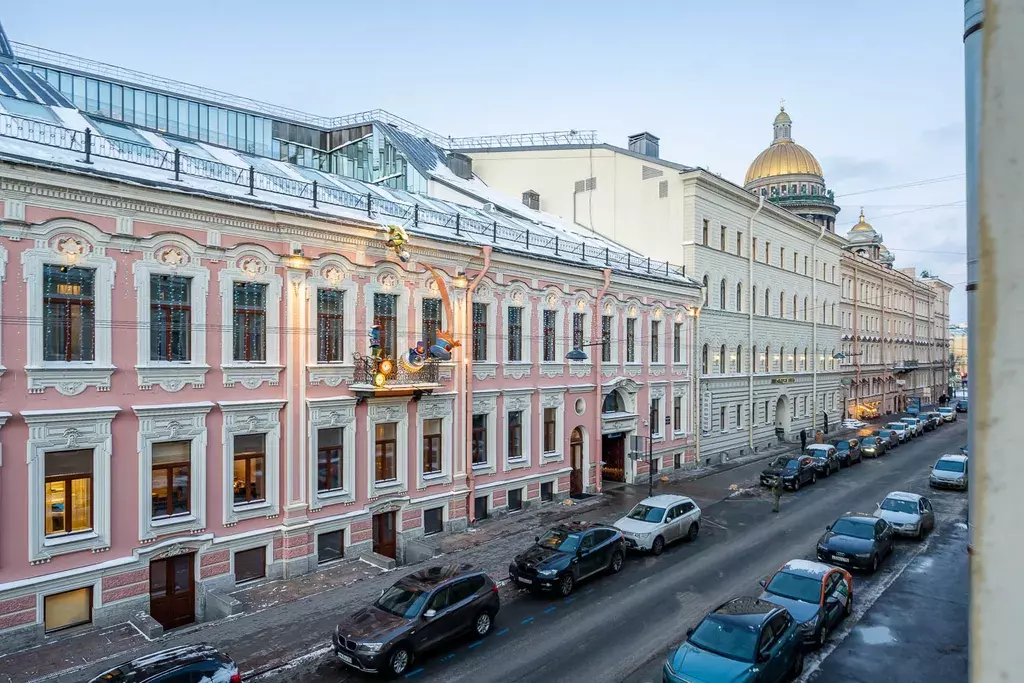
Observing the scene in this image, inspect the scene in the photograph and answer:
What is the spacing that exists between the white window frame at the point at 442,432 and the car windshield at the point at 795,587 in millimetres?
11231

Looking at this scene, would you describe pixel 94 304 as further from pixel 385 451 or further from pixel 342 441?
pixel 385 451

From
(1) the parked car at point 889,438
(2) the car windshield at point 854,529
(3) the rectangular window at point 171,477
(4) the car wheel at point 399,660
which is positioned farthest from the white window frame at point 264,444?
(1) the parked car at point 889,438

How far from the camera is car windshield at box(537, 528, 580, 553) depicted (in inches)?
735

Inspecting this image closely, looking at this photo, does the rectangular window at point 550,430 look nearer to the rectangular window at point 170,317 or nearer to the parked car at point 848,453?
the rectangular window at point 170,317

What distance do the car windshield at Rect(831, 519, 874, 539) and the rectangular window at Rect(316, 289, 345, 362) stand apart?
16.3 metres

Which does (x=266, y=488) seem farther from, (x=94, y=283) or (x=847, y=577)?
(x=847, y=577)

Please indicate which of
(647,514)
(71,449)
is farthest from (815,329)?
(71,449)

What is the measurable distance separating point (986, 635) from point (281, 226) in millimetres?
19071

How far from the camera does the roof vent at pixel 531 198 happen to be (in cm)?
4275

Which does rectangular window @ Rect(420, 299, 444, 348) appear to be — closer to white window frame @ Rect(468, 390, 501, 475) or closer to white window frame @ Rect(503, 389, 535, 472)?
white window frame @ Rect(468, 390, 501, 475)

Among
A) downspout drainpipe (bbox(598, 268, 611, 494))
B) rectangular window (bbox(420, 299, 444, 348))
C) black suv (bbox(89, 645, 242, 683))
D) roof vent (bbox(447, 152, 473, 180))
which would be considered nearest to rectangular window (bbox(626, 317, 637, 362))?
downspout drainpipe (bbox(598, 268, 611, 494))

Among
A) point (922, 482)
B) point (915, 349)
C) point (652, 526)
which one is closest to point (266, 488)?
point (652, 526)

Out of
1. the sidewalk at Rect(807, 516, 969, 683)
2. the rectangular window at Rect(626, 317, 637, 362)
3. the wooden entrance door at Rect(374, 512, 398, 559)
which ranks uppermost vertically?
the rectangular window at Rect(626, 317, 637, 362)

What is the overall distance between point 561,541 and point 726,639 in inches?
265
